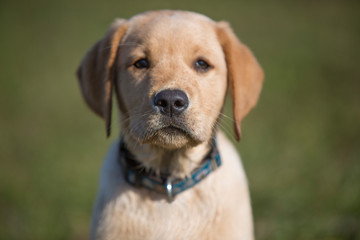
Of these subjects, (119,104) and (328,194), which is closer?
(119,104)

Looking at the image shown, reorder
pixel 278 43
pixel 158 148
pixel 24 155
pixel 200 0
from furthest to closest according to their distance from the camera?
pixel 200 0 → pixel 278 43 → pixel 24 155 → pixel 158 148

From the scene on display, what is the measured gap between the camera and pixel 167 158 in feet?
11.5

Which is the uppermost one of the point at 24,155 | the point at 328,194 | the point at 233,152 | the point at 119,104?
the point at 119,104

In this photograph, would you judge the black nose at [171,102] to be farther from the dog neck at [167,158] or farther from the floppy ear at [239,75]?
the floppy ear at [239,75]

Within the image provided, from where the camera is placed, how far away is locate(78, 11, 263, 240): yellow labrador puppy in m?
→ 3.10

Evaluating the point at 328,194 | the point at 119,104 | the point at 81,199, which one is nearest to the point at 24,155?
the point at 81,199

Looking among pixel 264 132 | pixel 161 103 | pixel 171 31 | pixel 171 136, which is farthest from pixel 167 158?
pixel 264 132

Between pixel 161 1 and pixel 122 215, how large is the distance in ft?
63.4

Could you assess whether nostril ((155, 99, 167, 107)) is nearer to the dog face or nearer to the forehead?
the dog face

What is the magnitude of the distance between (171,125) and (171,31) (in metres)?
0.87

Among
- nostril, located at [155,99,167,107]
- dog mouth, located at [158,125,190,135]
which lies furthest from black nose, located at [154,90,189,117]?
dog mouth, located at [158,125,190,135]

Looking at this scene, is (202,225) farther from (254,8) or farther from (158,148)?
(254,8)

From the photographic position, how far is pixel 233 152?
3846 millimetres

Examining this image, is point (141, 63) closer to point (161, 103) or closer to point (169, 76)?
point (169, 76)
